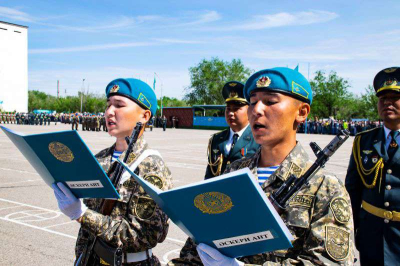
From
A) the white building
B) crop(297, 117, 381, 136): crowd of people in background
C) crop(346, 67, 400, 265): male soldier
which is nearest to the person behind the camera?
crop(346, 67, 400, 265): male soldier

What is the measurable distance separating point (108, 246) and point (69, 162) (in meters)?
0.56

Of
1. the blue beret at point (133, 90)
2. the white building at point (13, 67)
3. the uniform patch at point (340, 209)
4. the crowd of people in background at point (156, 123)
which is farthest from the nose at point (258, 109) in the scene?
the white building at point (13, 67)

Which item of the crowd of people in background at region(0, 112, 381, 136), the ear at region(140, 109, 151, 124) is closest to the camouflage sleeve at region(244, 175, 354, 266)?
the ear at region(140, 109, 151, 124)

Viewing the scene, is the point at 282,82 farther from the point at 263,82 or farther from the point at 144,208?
the point at 144,208

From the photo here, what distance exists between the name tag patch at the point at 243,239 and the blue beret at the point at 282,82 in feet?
2.38

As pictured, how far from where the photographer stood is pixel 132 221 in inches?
86.2

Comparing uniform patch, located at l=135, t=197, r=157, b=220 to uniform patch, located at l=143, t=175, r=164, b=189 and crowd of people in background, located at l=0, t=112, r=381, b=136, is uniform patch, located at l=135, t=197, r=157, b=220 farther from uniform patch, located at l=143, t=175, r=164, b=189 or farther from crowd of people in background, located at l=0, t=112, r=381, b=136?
crowd of people in background, located at l=0, t=112, r=381, b=136

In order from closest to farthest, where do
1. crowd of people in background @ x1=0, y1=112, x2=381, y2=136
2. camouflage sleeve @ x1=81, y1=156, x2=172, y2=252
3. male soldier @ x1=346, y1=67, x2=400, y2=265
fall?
camouflage sleeve @ x1=81, y1=156, x2=172, y2=252
male soldier @ x1=346, y1=67, x2=400, y2=265
crowd of people in background @ x1=0, y1=112, x2=381, y2=136

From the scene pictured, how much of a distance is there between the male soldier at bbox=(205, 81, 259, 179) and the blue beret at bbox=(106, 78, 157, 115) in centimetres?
214

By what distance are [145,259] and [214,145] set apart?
2739mm

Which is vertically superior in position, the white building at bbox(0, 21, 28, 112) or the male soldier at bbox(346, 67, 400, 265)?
the white building at bbox(0, 21, 28, 112)

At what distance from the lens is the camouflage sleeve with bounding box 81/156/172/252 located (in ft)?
7.07

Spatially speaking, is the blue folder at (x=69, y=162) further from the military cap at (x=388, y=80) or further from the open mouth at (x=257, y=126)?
the military cap at (x=388, y=80)

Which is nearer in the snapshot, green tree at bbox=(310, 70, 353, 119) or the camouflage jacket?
the camouflage jacket
